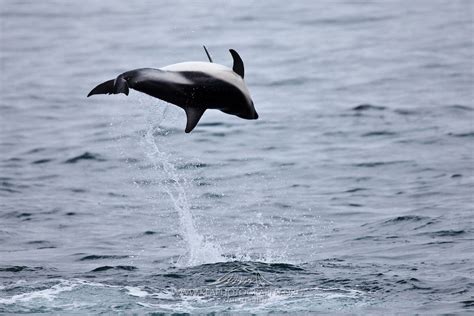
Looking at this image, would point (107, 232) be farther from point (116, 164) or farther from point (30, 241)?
point (116, 164)

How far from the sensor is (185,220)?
16969 mm

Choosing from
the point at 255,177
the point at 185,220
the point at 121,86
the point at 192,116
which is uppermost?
the point at 121,86

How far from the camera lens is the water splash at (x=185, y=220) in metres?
14.8

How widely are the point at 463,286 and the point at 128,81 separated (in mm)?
5024

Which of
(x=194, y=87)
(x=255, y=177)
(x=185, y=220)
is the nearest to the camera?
(x=194, y=87)

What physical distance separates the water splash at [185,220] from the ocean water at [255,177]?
4cm

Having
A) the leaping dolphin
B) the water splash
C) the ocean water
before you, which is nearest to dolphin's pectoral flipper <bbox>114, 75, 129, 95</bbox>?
the leaping dolphin

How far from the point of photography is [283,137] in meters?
22.5

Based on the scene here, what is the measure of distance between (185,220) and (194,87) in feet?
19.7

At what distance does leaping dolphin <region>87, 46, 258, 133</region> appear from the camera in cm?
1101

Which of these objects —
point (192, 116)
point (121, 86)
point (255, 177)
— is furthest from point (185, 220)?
point (121, 86)

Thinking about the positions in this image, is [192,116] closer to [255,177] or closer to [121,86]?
[121,86]

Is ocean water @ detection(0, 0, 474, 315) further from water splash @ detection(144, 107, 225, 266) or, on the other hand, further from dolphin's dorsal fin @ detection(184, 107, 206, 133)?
dolphin's dorsal fin @ detection(184, 107, 206, 133)

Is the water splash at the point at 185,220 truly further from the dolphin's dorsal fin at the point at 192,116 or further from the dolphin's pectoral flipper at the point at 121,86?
the dolphin's pectoral flipper at the point at 121,86
